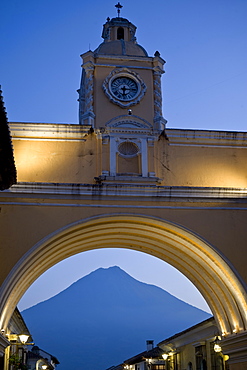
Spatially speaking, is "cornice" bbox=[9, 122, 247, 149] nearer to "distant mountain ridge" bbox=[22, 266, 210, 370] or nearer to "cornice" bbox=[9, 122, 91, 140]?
"cornice" bbox=[9, 122, 91, 140]

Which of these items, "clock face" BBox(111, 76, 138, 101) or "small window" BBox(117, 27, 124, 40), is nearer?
"clock face" BBox(111, 76, 138, 101)

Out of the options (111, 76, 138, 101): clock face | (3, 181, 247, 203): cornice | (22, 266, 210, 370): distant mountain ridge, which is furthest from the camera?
(22, 266, 210, 370): distant mountain ridge

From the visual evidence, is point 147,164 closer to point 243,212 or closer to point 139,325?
point 243,212

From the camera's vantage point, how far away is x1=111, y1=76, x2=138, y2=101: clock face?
14.2 metres

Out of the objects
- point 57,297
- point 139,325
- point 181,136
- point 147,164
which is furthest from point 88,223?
point 57,297

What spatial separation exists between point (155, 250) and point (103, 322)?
131922 mm

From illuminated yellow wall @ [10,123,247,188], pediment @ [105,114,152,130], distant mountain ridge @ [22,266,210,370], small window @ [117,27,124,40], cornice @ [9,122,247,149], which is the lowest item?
illuminated yellow wall @ [10,123,247,188]

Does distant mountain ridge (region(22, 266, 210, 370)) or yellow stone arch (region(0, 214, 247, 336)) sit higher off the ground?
distant mountain ridge (region(22, 266, 210, 370))

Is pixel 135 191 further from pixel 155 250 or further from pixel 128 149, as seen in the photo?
pixel 155 250

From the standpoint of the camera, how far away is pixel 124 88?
1434cm

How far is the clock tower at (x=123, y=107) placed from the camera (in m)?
13.4

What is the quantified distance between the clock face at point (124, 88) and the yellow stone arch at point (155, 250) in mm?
3280

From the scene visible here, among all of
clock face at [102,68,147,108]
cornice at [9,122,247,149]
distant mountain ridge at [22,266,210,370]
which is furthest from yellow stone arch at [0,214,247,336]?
distant mountain ridge at [22,266,210,370]

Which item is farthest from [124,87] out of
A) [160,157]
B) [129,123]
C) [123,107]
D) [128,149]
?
[160,157]
